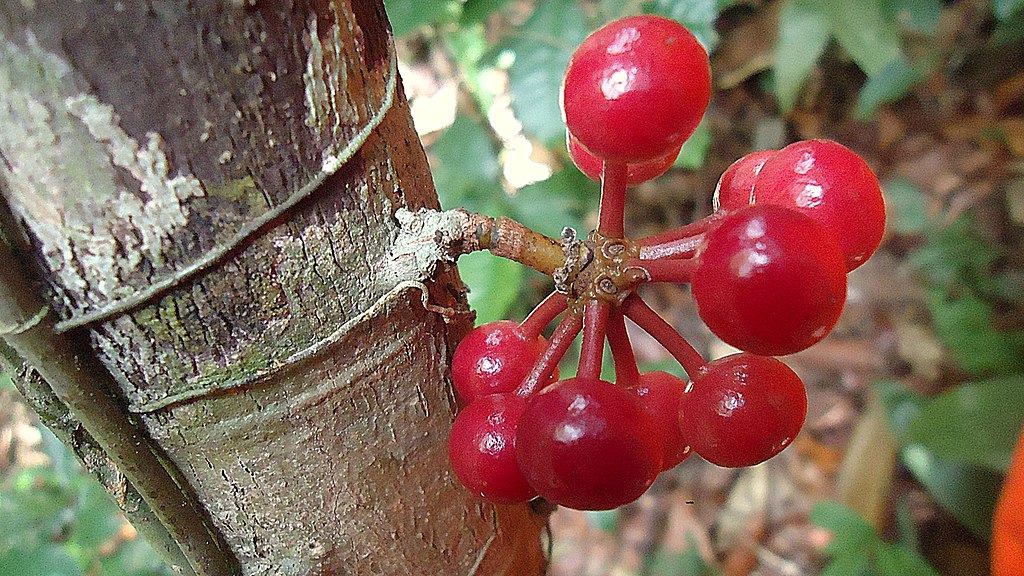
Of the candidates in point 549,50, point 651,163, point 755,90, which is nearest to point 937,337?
point 755,90

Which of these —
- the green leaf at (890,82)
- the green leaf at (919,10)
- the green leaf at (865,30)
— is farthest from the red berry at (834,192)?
the green leaf at (890,82)

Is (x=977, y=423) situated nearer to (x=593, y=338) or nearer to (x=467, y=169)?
(x=467, y=169)

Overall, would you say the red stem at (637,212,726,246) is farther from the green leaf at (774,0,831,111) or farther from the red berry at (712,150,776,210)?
the green leaf at (774,0,831,111)

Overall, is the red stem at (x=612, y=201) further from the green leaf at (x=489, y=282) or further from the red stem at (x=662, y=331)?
Answer: the green leaf at (x=489, y=282)

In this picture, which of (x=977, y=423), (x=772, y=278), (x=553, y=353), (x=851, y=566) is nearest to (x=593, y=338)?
(x=553, y=353)

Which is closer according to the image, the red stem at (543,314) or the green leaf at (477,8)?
the red stem at (543,314)

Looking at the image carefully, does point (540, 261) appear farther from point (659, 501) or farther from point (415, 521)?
point (659, 501)
